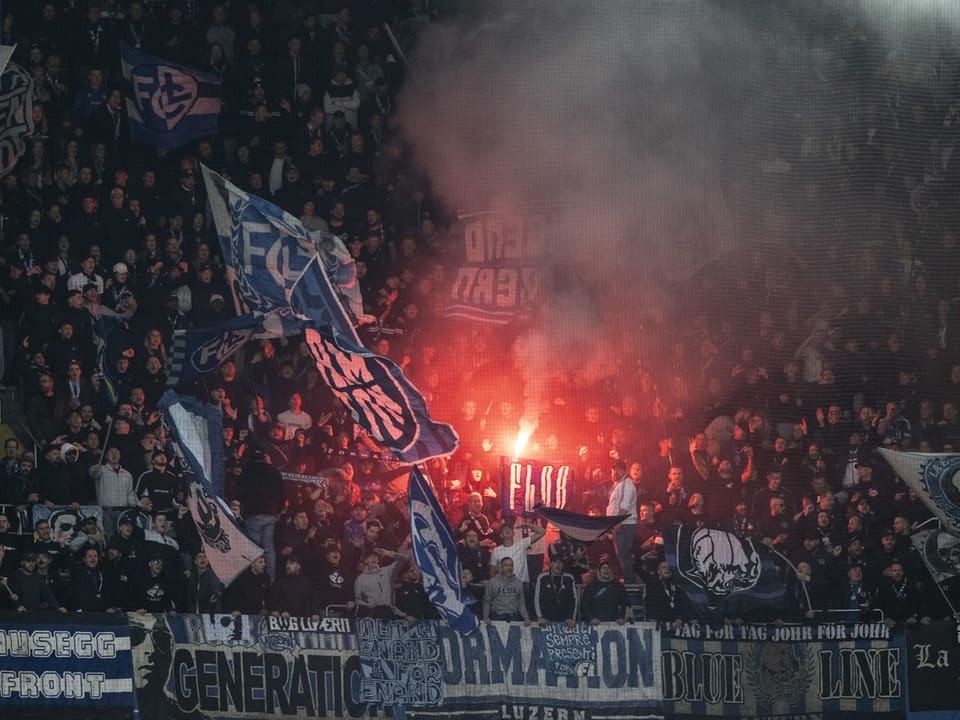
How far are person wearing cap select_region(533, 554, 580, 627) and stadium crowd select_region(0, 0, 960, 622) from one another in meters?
0.02

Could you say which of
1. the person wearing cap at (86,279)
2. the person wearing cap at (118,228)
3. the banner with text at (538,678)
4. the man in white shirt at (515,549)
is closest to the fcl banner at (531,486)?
the man in white shirt at (515,549)

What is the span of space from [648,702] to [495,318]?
3742 millimetres

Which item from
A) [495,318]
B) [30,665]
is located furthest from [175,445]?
[495,318]

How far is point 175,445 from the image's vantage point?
11.1 meters

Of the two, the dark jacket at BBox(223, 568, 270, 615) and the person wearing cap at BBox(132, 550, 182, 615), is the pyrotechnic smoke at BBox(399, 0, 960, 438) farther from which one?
the person wearing cap at BBox(132, 550, 182, 615)

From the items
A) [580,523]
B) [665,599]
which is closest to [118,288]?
[580,523]

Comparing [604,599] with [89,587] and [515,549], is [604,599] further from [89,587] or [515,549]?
[89,587]

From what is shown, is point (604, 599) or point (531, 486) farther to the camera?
point (531, 486)

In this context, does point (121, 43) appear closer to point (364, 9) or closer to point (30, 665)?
point (364, 9)

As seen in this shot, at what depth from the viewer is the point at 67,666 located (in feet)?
35.7

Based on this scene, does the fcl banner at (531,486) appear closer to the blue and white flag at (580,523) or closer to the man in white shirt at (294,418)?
the blue and white flag at (580,523)

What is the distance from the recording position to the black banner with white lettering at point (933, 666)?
34.6ft

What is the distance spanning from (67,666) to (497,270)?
15.0 feet

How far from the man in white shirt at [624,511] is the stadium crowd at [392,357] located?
0.02 m
